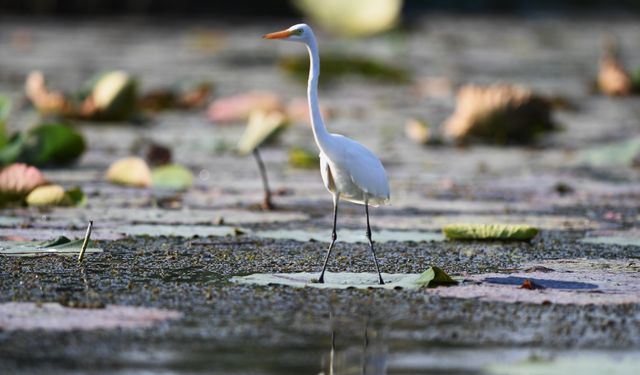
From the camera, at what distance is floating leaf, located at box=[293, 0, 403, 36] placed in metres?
14.2

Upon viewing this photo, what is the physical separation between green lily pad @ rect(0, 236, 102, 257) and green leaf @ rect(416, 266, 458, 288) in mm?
1194

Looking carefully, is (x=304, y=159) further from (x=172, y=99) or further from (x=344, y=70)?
(x=344, y=70)

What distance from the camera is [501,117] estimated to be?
361 inches

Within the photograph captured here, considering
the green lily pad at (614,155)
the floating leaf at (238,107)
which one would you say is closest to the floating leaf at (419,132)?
the floating leaf at (238,107)

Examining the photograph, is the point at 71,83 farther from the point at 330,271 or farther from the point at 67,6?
the point at 67,6

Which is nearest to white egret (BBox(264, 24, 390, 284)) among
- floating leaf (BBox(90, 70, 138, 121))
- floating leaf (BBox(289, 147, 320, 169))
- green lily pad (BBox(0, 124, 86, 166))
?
green lily pad (BBox(0, 124, 86, 166))

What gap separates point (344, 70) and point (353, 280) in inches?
402

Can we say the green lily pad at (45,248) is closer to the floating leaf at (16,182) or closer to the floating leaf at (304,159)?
the floating leaf at (16,182)

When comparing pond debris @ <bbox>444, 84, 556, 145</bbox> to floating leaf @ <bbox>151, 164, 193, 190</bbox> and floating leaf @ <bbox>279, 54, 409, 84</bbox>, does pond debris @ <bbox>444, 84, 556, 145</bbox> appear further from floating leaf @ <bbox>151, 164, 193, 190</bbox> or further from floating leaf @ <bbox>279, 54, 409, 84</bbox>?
floating leaf @ <bbox>279, 54, 409, 84</bbox>

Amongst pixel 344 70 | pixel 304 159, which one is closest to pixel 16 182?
pixel 304 159

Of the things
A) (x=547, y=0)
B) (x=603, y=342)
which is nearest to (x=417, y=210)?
(x=603, y=342)

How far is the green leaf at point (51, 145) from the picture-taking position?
280 inches

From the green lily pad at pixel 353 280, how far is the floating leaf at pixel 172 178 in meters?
2.36

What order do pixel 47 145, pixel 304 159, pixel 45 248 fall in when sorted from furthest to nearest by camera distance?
pixel 304 159, pixel 47 145, pixel 45 248
